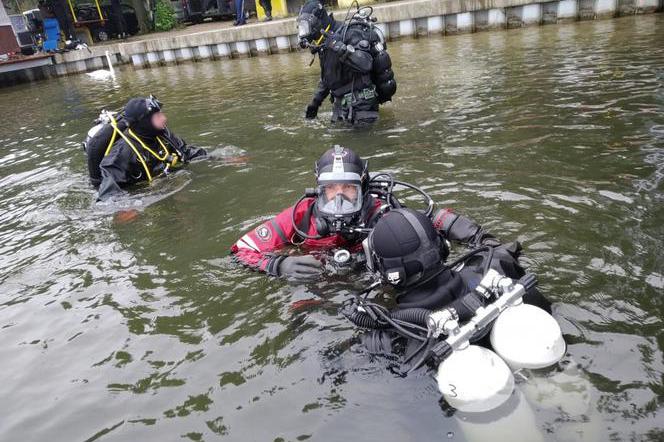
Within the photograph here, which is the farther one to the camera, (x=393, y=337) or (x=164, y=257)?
(x=164, y=257)

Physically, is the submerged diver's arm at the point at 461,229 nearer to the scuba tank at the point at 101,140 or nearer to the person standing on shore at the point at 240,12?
the scuba tank at the point at 101,140

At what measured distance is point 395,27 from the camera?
51.4ft

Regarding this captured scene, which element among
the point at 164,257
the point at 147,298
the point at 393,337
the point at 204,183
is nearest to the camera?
the point at 393,337

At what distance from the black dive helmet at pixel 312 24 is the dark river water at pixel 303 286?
129cm

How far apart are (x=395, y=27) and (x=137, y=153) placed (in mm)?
11196

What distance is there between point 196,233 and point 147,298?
116 centimetres

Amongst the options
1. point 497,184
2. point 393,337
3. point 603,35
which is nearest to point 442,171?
point 497,184

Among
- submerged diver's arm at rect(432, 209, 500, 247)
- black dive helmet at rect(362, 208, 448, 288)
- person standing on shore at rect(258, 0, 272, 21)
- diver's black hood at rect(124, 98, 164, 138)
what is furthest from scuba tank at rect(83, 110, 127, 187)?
person standing on shore at rect(258, 0, 272, 21)

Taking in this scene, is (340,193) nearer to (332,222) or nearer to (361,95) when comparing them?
(332,222)

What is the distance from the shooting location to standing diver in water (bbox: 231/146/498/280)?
3.70 meters

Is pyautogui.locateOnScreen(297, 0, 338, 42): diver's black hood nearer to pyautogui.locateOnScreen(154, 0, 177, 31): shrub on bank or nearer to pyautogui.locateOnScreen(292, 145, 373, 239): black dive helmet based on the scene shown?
pyautogui.locateOnScreen(292, 145, 373, 239): black dive helmet

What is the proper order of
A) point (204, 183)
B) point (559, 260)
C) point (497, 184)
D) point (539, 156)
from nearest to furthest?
1. point (559, 260)
2. point (497, 184)
3. point (539, 156)
4. point (204, 183)

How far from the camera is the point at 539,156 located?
18.9 ft

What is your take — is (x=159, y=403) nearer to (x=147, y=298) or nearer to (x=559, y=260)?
(x=147, y=298)
